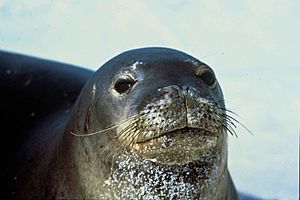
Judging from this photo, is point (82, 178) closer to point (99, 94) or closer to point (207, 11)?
point (99, 94)

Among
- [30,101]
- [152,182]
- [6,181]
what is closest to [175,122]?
[152,182]

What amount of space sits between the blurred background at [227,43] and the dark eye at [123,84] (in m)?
2.01

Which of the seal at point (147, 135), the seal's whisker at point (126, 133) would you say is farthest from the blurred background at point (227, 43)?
the seal's whisker at point (126, 133)

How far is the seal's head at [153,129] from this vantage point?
3.54 metres

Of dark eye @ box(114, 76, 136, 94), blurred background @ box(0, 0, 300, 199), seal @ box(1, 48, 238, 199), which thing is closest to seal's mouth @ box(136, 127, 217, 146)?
seal @ box(1, 48, 238, 199)

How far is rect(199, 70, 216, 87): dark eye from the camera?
385 centimetres

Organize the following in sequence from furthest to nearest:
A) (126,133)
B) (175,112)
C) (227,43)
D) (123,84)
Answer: (227,43), (123,84), (126,133), (175,112)

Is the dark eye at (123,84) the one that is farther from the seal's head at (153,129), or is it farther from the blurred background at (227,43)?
the blurred background at (227,43)

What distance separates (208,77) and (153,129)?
50cm

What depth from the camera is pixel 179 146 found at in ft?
11.7

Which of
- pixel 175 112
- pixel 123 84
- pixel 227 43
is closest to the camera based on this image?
pixel 175 112

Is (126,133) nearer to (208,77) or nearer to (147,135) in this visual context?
(147,135)

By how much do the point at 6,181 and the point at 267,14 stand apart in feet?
8.31

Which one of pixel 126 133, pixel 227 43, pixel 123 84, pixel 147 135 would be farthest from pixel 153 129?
pixel 227 43
